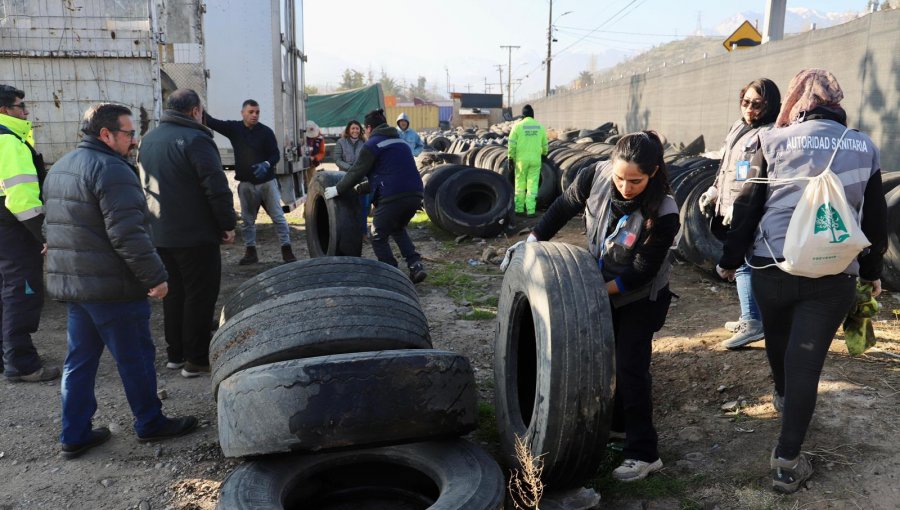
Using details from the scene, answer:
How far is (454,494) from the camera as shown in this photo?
8.68ft

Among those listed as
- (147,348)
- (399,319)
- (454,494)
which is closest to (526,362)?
(399,319)

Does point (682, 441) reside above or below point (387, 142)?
below

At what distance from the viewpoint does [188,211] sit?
4605 mm

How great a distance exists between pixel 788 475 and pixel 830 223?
1.13 meters

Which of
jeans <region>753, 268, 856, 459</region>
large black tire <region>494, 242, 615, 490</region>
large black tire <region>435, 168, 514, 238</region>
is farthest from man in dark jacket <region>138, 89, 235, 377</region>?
large black tire <region>435, 168, 514, 238</region>

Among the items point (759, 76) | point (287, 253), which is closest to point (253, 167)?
point (287, 253)

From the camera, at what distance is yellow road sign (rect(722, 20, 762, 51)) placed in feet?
51.5

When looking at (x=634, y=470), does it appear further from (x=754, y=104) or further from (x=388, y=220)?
(x=388, y=220)

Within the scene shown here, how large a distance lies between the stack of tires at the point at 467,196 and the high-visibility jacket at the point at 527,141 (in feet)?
2.96

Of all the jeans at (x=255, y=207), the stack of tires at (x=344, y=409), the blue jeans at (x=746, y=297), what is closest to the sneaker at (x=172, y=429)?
the stack of tires at (x=344, y=409)

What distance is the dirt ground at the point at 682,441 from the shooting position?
9.82 feet

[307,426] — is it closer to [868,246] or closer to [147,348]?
[147,348]

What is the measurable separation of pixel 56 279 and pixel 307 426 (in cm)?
175

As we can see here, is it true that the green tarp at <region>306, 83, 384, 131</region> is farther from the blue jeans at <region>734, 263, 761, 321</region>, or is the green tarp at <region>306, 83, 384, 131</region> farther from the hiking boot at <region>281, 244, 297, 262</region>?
the blue jeans at <region>734, 263, 761, 321</region>
